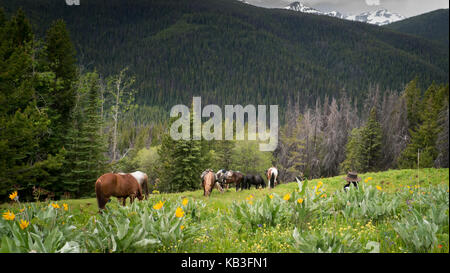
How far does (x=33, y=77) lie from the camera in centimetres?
474

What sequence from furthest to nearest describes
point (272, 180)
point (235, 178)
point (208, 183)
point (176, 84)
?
point (272, 180), point (235, 178), point (208, 183), point (176, 84)

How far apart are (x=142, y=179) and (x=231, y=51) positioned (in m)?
4.71

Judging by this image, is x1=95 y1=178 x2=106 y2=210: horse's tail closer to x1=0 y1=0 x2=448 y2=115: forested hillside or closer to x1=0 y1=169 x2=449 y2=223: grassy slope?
x1=0 y1=169 x2=449 y2=223: grassy slope

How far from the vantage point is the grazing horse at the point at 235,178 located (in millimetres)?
7386

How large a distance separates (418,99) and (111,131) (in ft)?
35.9

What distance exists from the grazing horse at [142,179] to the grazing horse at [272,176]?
199 inches

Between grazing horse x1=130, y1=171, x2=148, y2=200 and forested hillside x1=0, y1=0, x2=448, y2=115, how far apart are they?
5.95ft

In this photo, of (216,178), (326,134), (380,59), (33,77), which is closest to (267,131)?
(216,178)

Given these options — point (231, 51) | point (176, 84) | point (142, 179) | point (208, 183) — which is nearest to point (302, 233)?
point (142, 179)

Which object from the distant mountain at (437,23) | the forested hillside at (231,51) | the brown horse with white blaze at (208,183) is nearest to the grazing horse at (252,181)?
the brown horse with white blaze at (208,183)

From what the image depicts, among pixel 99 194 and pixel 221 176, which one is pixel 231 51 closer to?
pixel 221 176

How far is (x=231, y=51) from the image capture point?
7664 millimetres
